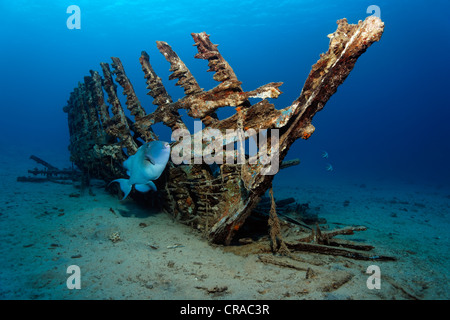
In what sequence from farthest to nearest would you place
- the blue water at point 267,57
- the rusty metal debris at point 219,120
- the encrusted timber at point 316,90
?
the blue water at point 267,57 < the rusty metal debris at point 219,120 < the encrusted timber at point 316,90

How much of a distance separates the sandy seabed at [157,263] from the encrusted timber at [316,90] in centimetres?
97

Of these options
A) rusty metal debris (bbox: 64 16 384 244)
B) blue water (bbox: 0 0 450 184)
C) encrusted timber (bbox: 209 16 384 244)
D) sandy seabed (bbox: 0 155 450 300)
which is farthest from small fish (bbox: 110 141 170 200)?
blue water (bbox: 0 0 450 184)

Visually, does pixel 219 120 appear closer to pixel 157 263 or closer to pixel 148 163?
pixel 148 163

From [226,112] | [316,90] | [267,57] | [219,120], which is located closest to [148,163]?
[219,120]

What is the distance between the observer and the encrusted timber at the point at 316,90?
2852 mm

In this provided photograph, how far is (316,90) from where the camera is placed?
10.5 ft

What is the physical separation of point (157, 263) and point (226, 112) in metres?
135

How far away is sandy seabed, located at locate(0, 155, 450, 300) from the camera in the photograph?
264 cm

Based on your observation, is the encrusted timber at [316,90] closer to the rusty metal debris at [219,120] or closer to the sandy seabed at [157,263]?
the rusty metal debris at [219,120]

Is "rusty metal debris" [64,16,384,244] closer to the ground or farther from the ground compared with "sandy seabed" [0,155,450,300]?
farther from the ground

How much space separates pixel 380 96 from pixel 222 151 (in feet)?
502

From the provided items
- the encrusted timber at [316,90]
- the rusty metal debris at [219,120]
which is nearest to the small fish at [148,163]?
the rusty metal debris at [219,120]

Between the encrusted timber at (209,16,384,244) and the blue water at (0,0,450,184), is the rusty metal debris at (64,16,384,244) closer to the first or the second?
the encrusted timber at (209,16,384,244)
